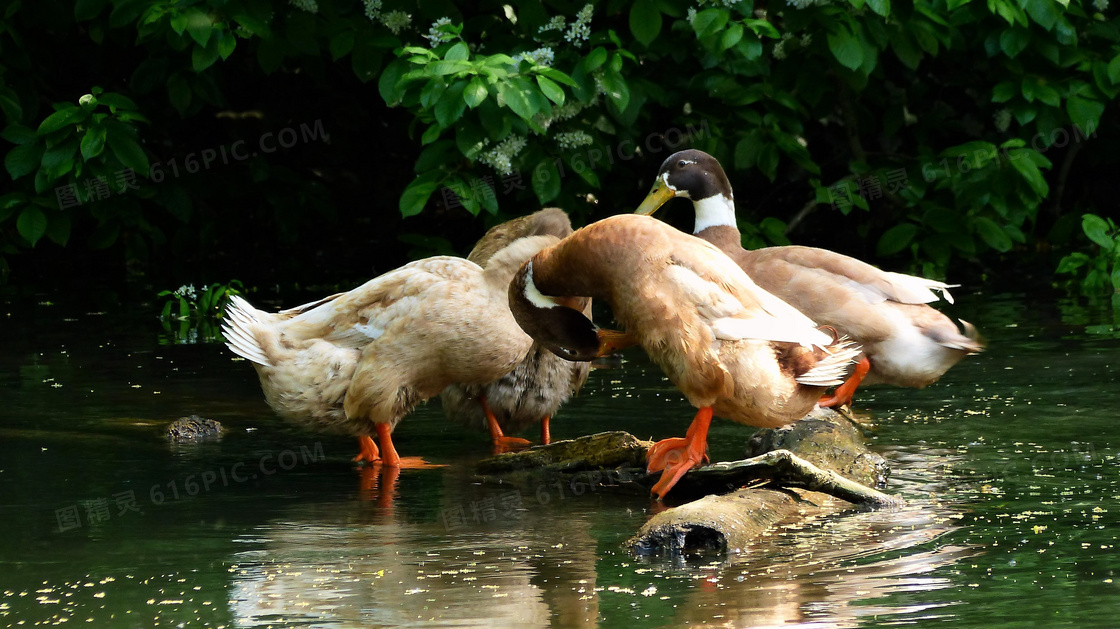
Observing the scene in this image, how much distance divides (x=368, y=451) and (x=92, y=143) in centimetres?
456

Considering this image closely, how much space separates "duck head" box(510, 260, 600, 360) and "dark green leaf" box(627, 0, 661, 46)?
3.93 metres

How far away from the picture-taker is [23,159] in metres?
10.0

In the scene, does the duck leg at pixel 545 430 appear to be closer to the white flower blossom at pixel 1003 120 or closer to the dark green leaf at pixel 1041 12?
the dark green leaf at pixel 1041 12

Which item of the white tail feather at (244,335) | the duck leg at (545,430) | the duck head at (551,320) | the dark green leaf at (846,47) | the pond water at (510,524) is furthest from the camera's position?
the dark green leaf at (846,47)

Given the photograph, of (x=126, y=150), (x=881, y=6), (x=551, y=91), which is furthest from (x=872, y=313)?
(x=126, y=150)

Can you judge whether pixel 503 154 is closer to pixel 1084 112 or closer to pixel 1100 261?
pixel 1084 112

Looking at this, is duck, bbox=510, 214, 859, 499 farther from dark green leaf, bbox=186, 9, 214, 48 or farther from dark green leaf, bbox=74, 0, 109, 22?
dark green leaf, bbox=74, 0, 109, 22

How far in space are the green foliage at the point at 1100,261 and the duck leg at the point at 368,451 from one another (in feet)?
18.2

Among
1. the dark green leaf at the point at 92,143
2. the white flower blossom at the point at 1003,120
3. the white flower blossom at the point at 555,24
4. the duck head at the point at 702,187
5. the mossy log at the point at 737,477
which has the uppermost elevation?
the dark green leaf at the point at 92,143

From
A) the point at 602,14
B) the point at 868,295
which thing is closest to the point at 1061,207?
the point at 602,14

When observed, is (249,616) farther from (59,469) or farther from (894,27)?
(894,27)

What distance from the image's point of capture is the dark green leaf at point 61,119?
380 inches

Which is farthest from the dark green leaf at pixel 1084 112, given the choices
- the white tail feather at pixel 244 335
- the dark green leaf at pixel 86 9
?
the dark green leaf at pixel 86 9

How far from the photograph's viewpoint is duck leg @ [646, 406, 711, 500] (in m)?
5.12
